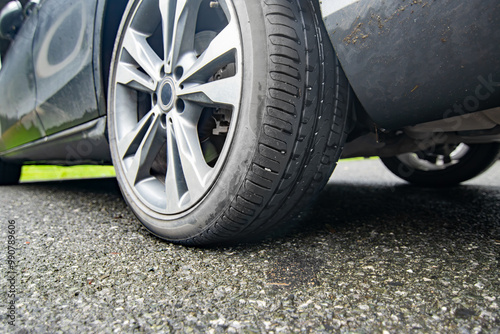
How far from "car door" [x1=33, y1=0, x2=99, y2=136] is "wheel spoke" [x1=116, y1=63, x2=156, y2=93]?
21 centimetres

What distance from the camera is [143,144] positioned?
1351mm

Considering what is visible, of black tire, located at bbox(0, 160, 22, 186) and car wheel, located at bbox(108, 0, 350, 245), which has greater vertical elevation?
car wheel, located at bbox(108, 0, 350, 245)

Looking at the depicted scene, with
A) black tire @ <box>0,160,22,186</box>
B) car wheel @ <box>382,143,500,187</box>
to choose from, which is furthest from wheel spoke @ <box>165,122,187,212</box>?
black tire @ <box>0,160,22,186</box>

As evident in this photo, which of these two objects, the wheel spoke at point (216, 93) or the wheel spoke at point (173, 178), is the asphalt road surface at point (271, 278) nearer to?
the wheel spoke at point (173, 178)

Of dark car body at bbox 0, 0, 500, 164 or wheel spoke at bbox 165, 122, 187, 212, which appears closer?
dark car body at bbox 0, 0, 500, 164

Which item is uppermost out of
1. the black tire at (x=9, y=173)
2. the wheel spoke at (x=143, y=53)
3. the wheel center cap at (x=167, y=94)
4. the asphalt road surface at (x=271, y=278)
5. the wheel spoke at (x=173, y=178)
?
the wheel spoke at (x=143, y=53)

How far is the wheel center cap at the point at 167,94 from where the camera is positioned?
48.7 inches

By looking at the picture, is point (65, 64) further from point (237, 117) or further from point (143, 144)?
point (237, 117)

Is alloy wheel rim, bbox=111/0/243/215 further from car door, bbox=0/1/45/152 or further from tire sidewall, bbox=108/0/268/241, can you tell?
car door, bbox=0/1/45/152

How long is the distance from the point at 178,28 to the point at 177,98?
248 mm

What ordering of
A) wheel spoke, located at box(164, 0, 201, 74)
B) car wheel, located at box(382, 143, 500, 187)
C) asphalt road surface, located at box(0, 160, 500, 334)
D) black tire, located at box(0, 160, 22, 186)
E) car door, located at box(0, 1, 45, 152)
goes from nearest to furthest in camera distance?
asphalt road surface, located at box(0, 160, 500, 334) < wheel spoke, located at box(164, 0, 201, 74) < car door, located at box(0, 1, 45, 152) < car wheel, located at box(382, 143, 500, 187) < black tire, located at box(0, 160, 22, 186)

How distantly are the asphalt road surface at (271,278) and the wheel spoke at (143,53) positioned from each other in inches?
25.2

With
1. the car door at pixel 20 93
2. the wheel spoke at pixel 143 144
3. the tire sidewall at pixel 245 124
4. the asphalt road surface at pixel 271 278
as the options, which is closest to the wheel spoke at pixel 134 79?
the wheel spoke at pixel 143 144

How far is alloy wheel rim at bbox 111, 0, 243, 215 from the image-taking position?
1.09 metres
